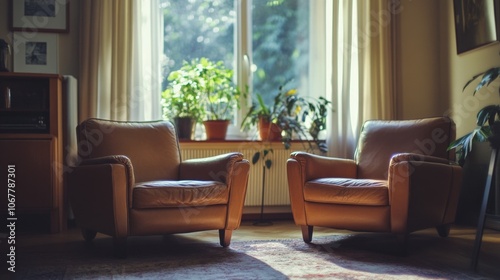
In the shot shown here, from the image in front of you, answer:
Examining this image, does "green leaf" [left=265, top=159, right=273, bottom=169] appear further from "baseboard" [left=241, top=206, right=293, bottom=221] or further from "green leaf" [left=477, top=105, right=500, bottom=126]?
"green leaf" [left=477, top=105, right=500, bottom=126]

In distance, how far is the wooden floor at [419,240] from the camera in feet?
9.29

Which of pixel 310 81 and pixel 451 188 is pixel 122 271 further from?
pixel 310 81

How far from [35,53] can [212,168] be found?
6.11 ft

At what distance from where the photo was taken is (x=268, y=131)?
14.8ft

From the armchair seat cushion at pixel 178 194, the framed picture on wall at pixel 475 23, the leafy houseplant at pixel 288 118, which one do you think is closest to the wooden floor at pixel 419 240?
the armchair seat cushion at pixel 178 194

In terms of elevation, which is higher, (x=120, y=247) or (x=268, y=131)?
(x=268, y=131)

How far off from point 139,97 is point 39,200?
1.06 meters

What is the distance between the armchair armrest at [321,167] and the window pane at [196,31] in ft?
4.99

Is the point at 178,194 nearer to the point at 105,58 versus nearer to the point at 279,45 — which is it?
the point at 105,58

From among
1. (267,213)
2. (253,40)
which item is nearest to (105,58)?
(253,40)

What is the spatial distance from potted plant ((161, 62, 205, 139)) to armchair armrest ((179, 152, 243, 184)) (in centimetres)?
75

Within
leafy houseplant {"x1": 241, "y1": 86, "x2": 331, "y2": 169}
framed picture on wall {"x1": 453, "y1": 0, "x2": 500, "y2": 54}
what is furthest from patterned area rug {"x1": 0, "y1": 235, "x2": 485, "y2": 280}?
framed picture on wall {"x1": 453, "y1": 0, "x2": 500, "y2": 54}

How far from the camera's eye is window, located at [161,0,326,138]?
4.66 metres

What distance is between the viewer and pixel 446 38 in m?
4.71
